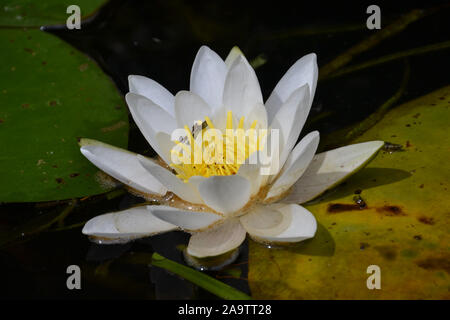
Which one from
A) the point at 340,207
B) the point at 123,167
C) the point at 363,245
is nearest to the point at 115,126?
the point at 123,167

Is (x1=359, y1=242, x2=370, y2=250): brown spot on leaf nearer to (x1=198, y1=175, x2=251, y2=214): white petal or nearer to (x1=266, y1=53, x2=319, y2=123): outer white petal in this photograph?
(x1=198, y1=175, x2=251, y2=214): white petal

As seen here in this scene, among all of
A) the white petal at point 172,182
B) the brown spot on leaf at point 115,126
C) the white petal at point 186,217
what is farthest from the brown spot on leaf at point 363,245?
the brown spot on leaf at point 115,126

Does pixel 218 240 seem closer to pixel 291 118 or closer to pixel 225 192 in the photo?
pixel 225 192

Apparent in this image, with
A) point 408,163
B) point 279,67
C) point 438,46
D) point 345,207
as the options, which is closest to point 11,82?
point 279,67

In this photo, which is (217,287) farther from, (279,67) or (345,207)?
(279,67)

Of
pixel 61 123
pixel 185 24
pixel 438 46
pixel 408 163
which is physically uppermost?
pixel 185 24

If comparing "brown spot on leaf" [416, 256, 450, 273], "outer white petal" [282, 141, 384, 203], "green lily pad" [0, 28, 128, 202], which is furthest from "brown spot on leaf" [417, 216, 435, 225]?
"green lily pad" [0, 28, 128, 202]
